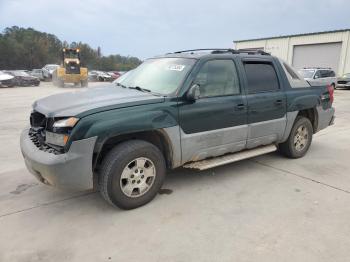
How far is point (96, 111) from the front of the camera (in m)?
3.17

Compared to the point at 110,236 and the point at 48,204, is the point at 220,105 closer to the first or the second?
the point at 110,236

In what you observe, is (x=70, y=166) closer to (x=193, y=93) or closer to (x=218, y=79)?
(x=193, y=93)

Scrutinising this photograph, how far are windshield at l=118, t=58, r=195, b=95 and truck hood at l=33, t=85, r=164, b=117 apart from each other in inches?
9.6

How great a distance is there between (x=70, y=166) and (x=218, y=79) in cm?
222

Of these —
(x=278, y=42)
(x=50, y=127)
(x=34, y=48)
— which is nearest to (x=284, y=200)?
(x=50, y=127)

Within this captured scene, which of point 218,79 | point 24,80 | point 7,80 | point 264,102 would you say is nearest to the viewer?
point 218,79

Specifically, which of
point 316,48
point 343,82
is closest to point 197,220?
point 343,82

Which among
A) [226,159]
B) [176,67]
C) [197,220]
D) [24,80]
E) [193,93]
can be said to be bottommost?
[197,220]

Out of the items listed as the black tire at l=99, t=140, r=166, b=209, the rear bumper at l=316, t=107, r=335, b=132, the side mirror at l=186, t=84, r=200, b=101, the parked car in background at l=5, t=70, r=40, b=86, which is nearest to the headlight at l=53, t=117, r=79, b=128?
the black tire at l=99, t=140, r=166, b=209

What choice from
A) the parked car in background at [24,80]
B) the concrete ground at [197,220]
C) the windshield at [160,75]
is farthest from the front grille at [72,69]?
the windshield at [160,75]

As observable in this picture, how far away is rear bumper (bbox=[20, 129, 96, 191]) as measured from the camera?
3.06m

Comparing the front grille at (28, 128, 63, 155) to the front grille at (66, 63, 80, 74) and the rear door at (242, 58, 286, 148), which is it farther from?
the front grille at (66, 63, 80, 74)

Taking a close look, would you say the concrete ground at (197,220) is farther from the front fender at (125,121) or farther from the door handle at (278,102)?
the door handle at (278,102)

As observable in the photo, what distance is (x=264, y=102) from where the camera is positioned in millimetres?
4535
